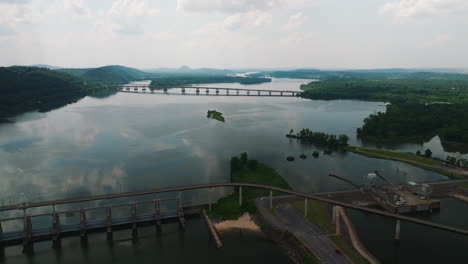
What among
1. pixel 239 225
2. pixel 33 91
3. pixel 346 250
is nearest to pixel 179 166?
pixel 239 225

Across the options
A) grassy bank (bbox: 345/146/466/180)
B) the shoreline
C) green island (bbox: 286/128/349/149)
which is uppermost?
green island (bbox: 286/128/349/149)

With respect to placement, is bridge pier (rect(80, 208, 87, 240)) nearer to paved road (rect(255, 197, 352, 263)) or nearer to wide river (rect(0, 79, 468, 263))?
wide river (rect(0, 79, 468, 263))

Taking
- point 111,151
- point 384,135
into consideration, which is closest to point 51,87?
point 111,151

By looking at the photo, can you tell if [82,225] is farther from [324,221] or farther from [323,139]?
[323,139]

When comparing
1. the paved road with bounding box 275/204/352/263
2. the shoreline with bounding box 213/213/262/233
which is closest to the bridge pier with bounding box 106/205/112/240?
the shoreline with bounding box 213/213/262/233

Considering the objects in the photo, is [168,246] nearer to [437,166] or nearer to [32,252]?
[32,252]

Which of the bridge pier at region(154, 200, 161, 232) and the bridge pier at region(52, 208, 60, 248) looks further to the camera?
the bridge pier at region(154, 200, 161, 232)
